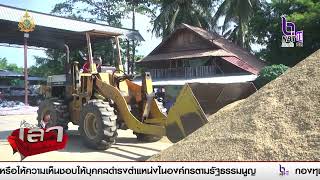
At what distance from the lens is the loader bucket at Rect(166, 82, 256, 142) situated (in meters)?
7.29

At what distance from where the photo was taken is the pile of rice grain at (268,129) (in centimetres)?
549

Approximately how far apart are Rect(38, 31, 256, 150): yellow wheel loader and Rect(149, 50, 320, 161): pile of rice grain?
2.20 ft

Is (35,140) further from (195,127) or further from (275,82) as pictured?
(275,82)

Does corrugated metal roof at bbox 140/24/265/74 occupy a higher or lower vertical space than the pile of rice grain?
higher

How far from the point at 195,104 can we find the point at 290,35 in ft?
71.3

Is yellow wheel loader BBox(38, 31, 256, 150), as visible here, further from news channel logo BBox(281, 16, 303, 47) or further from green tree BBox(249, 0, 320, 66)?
news channel logo BBox(281, 16, 303, 47)

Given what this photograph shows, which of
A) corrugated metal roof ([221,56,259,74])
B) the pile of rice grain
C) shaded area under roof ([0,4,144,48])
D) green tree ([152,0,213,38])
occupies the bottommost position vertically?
the pile of rice grain

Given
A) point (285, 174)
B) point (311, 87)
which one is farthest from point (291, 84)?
point (285, 174)

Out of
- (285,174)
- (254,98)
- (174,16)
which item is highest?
(174,16)

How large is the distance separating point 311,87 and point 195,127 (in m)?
1.86

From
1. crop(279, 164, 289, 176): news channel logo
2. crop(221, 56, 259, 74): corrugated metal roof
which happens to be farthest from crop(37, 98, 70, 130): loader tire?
crop(221, 56, 259, 74): corrugated metal roof

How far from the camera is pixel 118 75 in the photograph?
9.97m

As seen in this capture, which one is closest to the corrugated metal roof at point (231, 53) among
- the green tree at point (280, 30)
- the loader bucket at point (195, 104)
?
the green tree at point (280, 30)

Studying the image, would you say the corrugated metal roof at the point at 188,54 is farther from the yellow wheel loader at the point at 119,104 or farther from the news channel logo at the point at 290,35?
the yellow wheel loader at the point at 119,104
